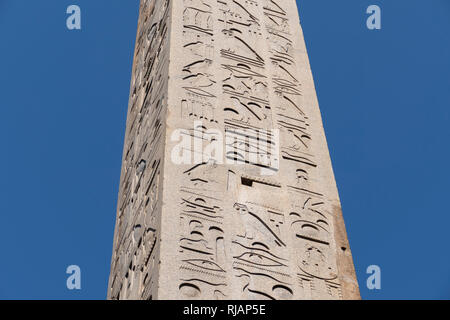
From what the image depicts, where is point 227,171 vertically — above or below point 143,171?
below

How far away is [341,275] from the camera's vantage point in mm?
8562

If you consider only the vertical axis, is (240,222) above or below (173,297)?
above

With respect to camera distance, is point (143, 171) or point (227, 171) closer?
point (227, 171)

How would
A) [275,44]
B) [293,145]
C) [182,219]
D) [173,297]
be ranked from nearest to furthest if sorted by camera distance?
1. [173,297]
2. [182,219]
3. [293,145]
4. [275,44]

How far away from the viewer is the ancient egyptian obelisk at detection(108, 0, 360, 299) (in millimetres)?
8188

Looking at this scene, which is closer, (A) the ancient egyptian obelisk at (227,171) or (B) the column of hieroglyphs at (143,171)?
(A) the ancient egyptian obelisk at (227,171)

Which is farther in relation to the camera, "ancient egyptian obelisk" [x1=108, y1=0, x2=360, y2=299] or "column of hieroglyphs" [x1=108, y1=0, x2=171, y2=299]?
"column of hieroglyphs" [x1=108, y1=0, x2=171, y2=299]

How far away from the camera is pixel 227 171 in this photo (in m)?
8.84

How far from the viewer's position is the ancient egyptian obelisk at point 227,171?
8.19 meters
